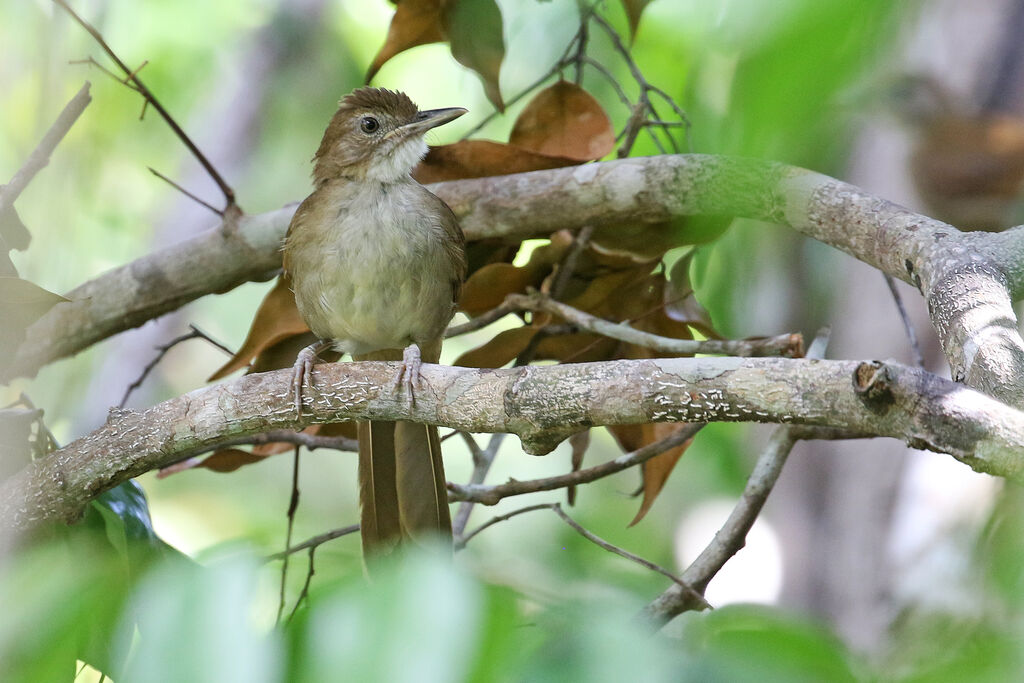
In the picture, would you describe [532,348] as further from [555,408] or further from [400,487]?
[555,408]

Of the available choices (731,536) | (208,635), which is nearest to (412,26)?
(731,536)

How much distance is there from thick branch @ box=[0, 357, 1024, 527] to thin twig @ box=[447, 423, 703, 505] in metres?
0.59

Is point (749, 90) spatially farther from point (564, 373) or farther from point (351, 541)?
point (351, 541)

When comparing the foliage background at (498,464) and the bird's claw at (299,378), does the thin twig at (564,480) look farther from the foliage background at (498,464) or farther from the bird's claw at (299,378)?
the bird's claw at (299,378)

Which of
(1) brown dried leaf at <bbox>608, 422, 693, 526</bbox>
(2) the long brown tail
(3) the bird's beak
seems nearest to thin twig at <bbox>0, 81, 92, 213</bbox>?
(3) the bird's beak

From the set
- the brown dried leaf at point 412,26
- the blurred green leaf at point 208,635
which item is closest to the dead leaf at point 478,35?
the brown dried leaf at point 412,26

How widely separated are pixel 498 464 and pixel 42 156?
6.07 meters

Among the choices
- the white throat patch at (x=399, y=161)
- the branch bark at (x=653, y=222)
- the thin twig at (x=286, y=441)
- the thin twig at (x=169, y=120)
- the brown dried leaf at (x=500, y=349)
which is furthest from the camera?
the white throat patch at (x=399, y=161)

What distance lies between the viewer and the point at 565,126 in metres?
3.27

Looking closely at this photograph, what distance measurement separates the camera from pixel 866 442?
17.3ft

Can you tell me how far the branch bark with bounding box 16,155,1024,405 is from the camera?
6.73 feet

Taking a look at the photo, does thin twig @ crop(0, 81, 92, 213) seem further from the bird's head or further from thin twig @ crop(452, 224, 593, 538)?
thin twig @ crop(452, 224, 593, 538)

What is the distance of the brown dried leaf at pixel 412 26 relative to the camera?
3.17m

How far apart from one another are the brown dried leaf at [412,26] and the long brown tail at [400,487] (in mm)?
1251
